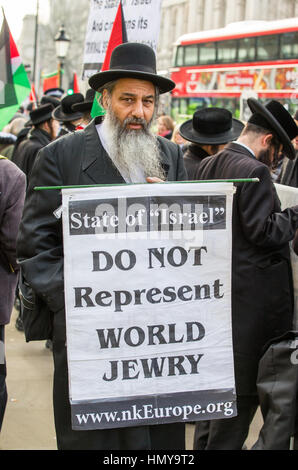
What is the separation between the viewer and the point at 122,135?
3.04 meters

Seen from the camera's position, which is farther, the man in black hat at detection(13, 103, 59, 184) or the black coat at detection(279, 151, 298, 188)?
the man in black hat at detection(13, 103, 59, 184)

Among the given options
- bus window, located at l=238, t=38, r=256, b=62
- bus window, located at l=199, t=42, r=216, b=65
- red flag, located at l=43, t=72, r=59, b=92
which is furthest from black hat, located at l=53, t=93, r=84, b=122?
bus window, located at l=199, t=42, r=216, b=65

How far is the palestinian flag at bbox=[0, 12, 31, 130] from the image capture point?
4.76 metres

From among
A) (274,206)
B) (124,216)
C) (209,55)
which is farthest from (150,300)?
(209,55)

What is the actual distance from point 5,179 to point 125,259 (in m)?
1.33

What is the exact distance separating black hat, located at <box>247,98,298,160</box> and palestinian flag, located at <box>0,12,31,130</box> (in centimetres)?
171

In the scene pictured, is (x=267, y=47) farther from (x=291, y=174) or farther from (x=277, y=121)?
(x=277, y=121)

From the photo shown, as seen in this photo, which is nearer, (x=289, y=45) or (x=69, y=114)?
(x=69, y=114)

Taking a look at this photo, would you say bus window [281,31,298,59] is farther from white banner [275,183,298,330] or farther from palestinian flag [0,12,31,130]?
white banner [275,183,298,330]

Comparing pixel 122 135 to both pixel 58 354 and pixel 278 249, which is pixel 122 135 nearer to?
pixel 58 354

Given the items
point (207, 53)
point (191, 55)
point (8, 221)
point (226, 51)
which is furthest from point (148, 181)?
point (191, 55)

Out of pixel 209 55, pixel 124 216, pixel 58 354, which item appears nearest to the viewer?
pixel 124 216

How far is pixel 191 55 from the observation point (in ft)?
75.2

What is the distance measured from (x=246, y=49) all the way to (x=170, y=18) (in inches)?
1287
